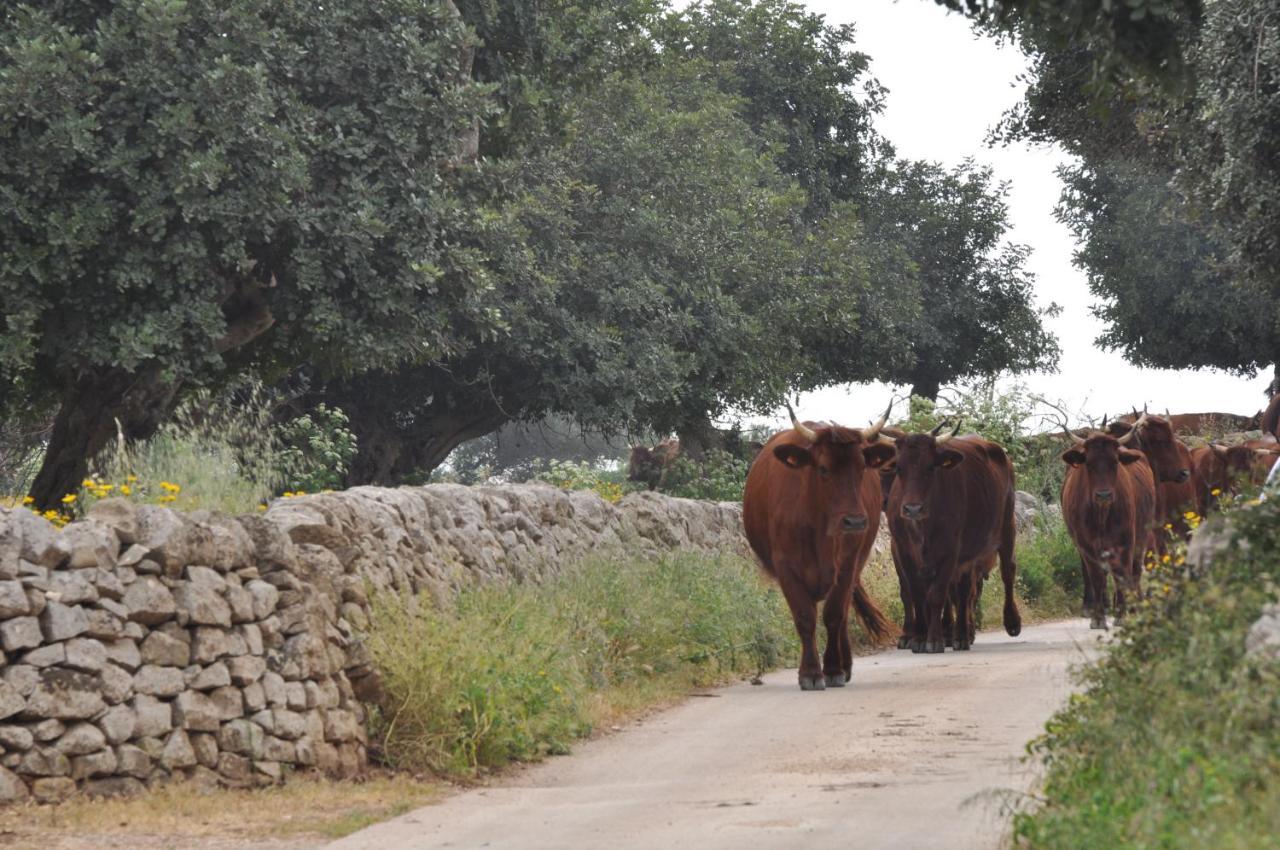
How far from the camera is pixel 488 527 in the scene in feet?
46.9

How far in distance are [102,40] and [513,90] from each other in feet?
21.2

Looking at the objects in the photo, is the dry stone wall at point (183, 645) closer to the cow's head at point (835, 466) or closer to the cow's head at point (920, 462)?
the cow's head at point (835, 466)

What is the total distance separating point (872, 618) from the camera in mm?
17312

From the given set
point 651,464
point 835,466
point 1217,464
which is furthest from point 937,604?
point 651,464

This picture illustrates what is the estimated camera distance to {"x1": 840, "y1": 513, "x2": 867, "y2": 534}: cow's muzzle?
13.4m

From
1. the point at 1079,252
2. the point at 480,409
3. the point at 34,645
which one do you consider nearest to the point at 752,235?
the point at 480,409

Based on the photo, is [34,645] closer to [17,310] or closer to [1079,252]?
[17,310]

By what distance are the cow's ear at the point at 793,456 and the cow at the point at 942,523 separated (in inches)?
88.2

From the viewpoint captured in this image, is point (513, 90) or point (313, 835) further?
point (513, 90)

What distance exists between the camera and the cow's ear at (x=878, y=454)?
45.8 ft

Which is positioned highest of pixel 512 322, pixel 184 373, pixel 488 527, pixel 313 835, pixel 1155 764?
pixel 512 322

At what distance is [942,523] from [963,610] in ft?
3.68

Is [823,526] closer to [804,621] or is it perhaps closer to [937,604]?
[804,621]

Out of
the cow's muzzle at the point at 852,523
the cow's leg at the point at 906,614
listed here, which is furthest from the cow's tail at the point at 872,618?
the cow's muzzle at the point at 852,523
